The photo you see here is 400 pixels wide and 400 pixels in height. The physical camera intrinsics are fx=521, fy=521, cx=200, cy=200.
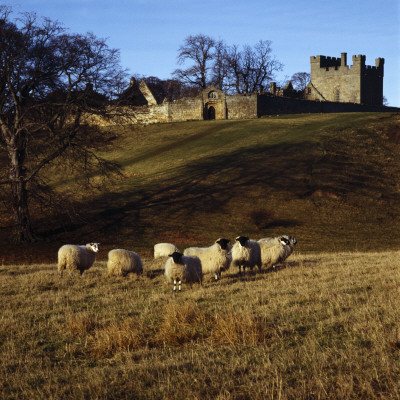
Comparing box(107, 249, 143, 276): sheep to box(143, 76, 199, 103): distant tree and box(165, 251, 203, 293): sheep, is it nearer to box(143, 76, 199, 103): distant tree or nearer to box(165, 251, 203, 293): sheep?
box(165, 251, 203, 293): sheep

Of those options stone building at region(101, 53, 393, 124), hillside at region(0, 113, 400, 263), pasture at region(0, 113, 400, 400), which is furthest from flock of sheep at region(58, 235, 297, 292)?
stone building at region(101, 53, 393, 124)

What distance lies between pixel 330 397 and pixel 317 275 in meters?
9.53

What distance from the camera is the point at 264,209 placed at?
39.1 meters

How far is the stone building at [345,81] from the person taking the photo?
109 metres

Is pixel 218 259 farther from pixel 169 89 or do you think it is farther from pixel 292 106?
pixel 169 89

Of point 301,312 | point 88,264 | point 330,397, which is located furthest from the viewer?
point 88,264

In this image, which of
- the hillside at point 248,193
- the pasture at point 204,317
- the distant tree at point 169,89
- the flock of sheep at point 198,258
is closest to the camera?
the pasture at point 204,317

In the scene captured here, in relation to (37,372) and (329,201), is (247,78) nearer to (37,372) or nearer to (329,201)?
(329,201)

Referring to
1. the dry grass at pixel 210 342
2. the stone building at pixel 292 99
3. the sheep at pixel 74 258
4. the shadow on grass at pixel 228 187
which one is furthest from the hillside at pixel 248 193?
the dry grass at pixel 210 342

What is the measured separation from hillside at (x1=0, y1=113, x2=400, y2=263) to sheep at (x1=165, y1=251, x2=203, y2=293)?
1530 centimetres

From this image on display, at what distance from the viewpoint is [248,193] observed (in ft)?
141

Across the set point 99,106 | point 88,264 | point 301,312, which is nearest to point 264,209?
point 99,106

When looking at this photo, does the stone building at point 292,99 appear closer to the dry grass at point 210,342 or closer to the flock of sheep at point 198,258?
the flock of sheep at point 198,258

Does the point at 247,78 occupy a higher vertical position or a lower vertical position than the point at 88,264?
higher
